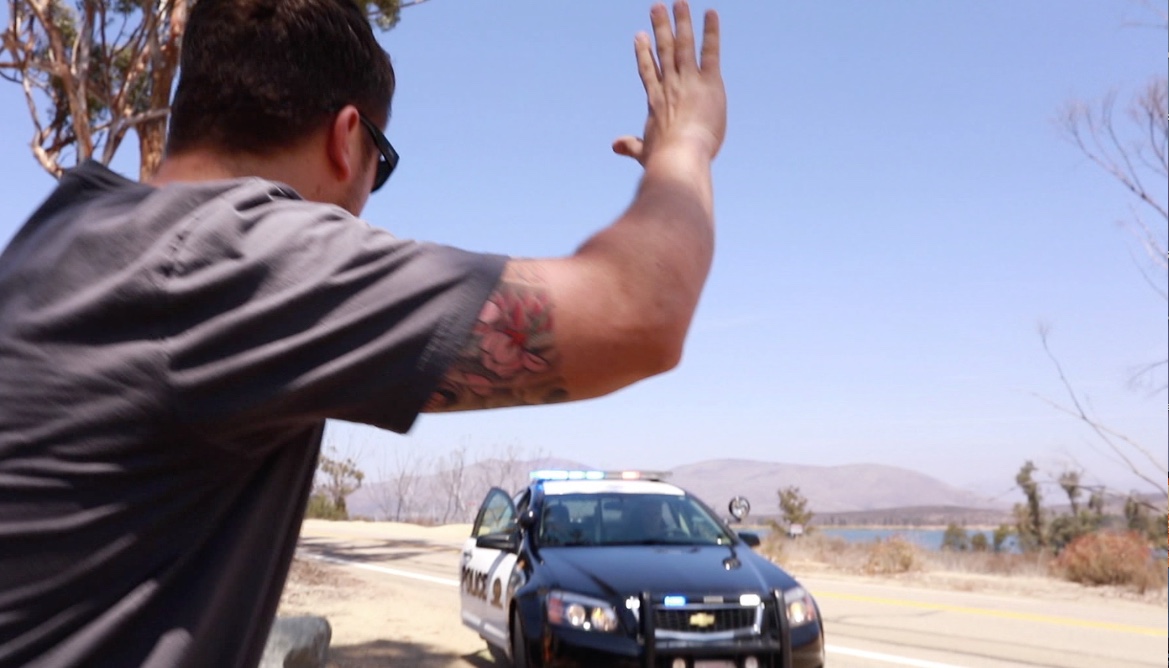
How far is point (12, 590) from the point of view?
1.23 metres

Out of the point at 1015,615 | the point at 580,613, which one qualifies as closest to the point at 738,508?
the point at 580,613

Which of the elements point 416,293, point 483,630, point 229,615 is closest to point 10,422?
point 229,615

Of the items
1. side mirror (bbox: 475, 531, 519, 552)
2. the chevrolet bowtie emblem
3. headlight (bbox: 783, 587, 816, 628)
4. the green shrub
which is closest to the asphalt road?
side mirror (bbox: 475, 531, 519, 552)

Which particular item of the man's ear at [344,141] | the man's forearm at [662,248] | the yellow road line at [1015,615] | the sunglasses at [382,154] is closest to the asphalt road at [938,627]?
the yellow road line at [1015,615]

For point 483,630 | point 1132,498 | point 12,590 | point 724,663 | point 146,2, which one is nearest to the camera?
point 12,590

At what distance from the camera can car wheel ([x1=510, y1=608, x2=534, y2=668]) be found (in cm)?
797

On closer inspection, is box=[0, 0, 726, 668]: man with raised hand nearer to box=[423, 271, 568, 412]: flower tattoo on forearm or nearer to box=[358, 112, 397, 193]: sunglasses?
box=[423, 271, 568, 412]: flower tattoo on forearm

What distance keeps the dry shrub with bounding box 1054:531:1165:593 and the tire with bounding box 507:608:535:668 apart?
12499mm

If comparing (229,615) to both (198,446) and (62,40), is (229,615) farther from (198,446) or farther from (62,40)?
(62,40)

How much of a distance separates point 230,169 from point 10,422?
1.35 ft

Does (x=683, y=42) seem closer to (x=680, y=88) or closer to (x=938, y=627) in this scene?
(x=680, y=88)

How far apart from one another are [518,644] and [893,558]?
14.3 metres

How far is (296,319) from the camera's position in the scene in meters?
1.21

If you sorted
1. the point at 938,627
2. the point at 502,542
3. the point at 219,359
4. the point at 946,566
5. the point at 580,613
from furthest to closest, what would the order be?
the point at 946,566 → the point at 938,627 → the point at 502,542 → the point at 580,613 → the point at 219,359
